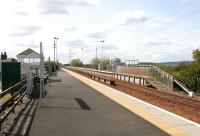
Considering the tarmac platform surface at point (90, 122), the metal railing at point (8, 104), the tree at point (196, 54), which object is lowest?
the tarmac platform surface at point (90, 122)

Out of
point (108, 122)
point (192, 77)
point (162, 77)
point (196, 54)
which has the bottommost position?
point (108, 122)

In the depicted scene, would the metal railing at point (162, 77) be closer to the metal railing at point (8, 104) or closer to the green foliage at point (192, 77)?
the green foliage at point (192, 77)

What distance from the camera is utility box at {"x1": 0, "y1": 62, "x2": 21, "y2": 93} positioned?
2740cm

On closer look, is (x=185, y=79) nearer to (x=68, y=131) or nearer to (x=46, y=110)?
(x=46, y=110)

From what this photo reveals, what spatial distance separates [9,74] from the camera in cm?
2806

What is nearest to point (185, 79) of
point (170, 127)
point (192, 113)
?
point (192, 113)

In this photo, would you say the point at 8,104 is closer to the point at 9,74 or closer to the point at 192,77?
the point at 9,74

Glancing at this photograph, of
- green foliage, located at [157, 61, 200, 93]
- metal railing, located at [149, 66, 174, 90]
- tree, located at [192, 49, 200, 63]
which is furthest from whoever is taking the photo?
tree, located at [192, 49, 200, 63]

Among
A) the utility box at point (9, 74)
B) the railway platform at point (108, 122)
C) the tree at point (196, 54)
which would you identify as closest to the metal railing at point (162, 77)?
the tree at point (196, 54)

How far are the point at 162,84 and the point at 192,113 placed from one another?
72.4 feet

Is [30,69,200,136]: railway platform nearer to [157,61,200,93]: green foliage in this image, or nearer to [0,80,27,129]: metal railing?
[0,80,27,129]: metal railing

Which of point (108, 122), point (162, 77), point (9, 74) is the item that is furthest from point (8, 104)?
point (162, 77)

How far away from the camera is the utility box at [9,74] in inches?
1079

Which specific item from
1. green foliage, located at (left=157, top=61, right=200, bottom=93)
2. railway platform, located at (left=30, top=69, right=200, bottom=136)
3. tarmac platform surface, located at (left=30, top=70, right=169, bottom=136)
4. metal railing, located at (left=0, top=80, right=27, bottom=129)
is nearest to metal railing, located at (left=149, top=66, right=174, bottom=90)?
green foliage, located at (left=157, top=61, right=200, bottom=93)
